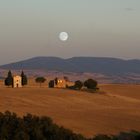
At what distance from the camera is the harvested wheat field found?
39.9 meters

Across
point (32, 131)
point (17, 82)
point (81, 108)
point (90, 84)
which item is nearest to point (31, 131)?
point (32, 131)

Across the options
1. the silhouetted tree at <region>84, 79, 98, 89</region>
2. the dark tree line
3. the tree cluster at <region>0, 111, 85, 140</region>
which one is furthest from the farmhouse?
the tree cluster at <region>0, 111, 85, 140</region>

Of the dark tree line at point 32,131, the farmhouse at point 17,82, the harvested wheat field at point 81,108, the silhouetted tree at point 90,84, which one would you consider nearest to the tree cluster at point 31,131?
the dark tree line at point 32,131

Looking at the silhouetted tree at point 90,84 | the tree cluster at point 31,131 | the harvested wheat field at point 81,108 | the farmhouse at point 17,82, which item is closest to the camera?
the tree cluster at point 31,131

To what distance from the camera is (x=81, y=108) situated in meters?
56.5

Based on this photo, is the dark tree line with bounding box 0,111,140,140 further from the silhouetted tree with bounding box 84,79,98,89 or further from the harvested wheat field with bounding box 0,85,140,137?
the silhouetted tree with bounding box 84,79,98,89

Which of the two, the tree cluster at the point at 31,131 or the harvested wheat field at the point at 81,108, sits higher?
the tree cluster at the point at 31,131

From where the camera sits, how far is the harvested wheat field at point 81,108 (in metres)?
39.9

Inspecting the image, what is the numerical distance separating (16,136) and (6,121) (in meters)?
2.75

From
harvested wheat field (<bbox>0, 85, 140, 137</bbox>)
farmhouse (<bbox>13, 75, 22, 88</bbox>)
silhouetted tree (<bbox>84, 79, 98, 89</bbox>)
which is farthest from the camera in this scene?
silhouetted tree (<bbox>84, 79, 98, 89</bbox>)

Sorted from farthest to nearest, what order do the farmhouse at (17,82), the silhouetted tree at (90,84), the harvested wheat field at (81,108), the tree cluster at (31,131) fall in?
1. the silhouetted tree at (90,84)
2. the farmhouse at (17,82)
3. the harvested wheat field at (81,108)
4. the tree cluster at (31,131)

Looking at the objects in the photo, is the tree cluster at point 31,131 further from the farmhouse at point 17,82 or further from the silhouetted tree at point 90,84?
the silhouetted tree at point 90,84

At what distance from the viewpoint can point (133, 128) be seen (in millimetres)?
39969

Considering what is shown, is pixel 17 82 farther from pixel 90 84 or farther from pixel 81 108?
pixel 81 108
